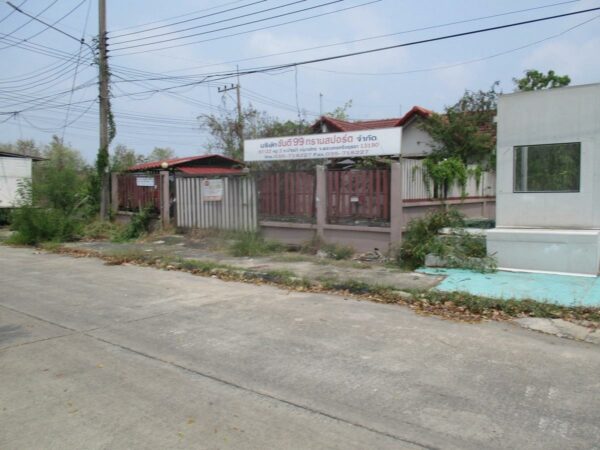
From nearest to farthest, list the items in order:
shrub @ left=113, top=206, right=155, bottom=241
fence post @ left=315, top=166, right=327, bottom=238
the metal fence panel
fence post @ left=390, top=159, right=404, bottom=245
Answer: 1. fence post @ left=390, top=159, right=404, bottom=245
2. the metal fence panel
3. fence post @ left=315, top=166, right=327, bottom=238
4. shrub @ left=113, top=206, right=155, bottom=241

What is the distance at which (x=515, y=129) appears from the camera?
10.7 metres

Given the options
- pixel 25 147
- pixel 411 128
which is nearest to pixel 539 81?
pixel 411 128

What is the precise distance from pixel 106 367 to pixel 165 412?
1.39 meters

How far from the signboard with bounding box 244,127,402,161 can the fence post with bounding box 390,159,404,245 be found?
1.99ft

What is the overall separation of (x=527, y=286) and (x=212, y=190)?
9.90 metres

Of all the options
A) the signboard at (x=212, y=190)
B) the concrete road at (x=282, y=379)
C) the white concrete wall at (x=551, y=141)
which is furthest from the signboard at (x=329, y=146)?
the concrete road at (x=282, y=379)

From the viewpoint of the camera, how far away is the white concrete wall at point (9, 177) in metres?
22.6

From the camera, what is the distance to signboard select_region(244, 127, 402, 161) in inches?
486

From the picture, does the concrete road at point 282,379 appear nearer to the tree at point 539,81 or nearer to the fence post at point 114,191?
the fence post at point 114,191

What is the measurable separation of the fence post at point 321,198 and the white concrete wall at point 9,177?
15.6 m

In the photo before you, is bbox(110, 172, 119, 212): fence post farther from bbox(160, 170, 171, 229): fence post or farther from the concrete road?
the concrete road

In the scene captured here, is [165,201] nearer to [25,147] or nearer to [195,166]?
[195,166]

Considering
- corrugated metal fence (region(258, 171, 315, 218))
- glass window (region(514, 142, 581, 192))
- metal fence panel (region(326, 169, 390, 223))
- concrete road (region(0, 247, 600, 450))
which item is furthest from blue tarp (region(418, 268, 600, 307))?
corrugated metal fence (region(258, 171, 315, 218))

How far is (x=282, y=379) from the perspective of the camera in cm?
486
